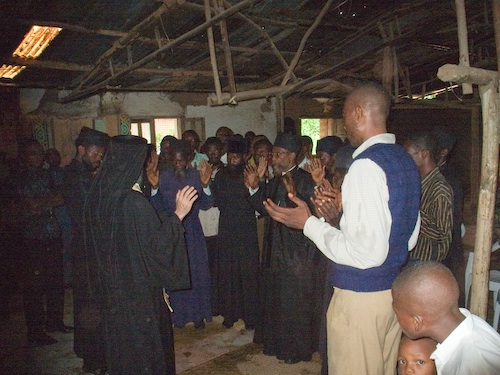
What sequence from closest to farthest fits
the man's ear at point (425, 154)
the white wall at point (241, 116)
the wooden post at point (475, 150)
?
the man's ear at point (425, 154)
the wooden post at point (475, 150)
the white wall at point (241, 116)

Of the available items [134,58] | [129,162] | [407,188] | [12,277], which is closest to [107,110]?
[134,58]

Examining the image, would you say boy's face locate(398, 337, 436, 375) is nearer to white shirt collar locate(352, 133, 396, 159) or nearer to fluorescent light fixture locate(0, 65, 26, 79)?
white shirt collar locate(352, 133, 396, 159)

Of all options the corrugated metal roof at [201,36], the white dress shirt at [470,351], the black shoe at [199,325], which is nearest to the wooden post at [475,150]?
the corrugated metal roof at [201,36]

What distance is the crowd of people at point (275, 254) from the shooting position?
2232 millimetres

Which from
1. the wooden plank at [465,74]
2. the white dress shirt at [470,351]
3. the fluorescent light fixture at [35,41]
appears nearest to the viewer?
the white dress shirt at [470,351]

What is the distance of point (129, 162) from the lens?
10.4 ft

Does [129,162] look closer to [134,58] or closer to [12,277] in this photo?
[134,58]

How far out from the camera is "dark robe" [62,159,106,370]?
13.2 feet

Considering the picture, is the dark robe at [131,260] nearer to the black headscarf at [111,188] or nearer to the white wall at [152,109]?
the black headscarf at [111,188]

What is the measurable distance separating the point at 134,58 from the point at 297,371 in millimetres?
5648

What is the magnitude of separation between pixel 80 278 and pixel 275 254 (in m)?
2.16

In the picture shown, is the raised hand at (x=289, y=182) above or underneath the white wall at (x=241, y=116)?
underneath

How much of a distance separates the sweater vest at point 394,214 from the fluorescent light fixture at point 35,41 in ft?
15.5

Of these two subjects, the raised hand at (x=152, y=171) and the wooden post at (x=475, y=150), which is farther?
the wooden post at (x=475, y=150)
